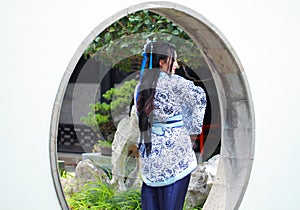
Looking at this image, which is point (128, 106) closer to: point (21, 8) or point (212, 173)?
point (212, 173)

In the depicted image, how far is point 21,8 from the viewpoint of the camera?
2535mm

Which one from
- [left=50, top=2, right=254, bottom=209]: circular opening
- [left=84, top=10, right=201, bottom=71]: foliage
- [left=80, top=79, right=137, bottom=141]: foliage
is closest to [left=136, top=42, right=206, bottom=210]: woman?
[left=50, top=2, right=254, bottom=209]: circular opening

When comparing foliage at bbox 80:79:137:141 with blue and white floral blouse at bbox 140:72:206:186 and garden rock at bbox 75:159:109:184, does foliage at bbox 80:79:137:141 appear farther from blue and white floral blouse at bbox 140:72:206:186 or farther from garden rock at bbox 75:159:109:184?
blue and white floral blouse at bbox 140:72:206:186

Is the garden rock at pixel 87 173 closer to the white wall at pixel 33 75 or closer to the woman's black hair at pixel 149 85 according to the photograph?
the woman's black hair at pixel 149 85

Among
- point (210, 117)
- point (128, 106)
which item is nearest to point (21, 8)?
point (128, 106)

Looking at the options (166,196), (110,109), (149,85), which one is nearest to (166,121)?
(149,85)

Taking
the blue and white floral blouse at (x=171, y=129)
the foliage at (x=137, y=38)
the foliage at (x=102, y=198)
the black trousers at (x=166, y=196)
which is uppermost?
the foliage at (x=137, y=38)

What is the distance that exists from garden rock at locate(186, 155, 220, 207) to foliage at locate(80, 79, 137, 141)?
1183 mm

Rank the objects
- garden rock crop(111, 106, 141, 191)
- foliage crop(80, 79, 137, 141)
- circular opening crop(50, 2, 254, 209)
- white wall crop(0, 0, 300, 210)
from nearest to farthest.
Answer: white wall crop(0, 0, 300, 210) < circular opening crop(50, 2, 254, 209) < garden rock crop(111, 106, 141, 191) < foliage crop(80, 79, 137, 141)

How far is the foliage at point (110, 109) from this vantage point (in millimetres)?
5133

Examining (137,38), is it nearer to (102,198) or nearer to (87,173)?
(87,173)

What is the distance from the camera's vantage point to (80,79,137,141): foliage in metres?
5.13

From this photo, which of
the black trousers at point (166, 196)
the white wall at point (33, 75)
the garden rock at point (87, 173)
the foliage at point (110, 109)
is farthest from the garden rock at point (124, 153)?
the white wall at point (33, 75)

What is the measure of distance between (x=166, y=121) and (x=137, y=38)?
1557 millimetres
